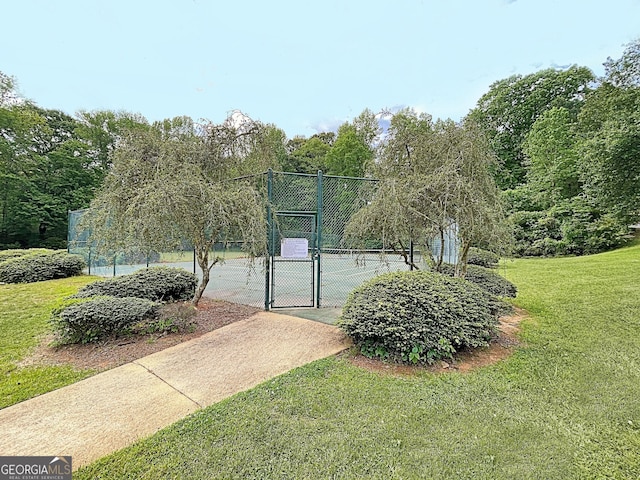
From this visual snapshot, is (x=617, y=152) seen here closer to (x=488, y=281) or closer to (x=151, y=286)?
(x=488, y=281)

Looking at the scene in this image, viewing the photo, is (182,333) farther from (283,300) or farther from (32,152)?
(32,152)

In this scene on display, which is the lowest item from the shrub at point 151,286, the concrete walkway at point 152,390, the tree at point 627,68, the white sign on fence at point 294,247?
the concrete walkway at point 152,390

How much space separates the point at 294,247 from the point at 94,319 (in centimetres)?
284

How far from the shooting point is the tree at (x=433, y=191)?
4.26 m

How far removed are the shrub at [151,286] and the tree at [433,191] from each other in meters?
3.01

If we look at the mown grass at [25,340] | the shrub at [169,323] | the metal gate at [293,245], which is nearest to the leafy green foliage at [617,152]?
the metal gate at [293,245]

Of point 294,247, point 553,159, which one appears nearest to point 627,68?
point 553,159

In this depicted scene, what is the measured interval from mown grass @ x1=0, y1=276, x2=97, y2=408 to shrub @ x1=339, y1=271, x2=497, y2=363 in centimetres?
275

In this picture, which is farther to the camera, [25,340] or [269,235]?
[269,235]

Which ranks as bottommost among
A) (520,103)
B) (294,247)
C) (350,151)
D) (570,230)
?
(294,247)

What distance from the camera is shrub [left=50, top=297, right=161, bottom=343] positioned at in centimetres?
373

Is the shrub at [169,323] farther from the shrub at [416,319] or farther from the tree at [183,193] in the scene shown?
the shrub at [416,319]

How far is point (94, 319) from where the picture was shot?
3.75m

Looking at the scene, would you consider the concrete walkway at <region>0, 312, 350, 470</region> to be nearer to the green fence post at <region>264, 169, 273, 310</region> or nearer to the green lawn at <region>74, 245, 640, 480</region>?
the green lawn at <region>74, 245, 640, 480</region>
